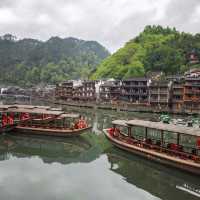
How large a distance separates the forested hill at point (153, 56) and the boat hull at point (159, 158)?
65081mm

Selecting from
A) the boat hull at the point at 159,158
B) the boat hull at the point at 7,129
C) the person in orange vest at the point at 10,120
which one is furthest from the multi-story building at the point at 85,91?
the boat hull at the point at 159,158

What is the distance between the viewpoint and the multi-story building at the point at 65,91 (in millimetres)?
94200

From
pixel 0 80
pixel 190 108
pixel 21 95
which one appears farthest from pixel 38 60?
pixel 190 108

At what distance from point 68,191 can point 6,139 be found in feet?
52.9

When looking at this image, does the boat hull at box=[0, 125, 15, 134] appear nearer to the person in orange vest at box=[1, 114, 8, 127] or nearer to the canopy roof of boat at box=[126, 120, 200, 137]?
the person in orange vest at box=[1, 114, 8, 127]

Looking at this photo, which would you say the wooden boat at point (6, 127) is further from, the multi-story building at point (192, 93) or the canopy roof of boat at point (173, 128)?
the multi-story building at point (192, 93)

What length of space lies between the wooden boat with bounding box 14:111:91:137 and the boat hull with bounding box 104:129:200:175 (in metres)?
5.40

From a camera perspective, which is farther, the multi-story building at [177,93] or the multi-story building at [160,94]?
the multi-story building at [160,94]

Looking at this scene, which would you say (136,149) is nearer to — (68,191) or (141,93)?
(68,191)

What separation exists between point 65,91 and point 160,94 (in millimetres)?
37992

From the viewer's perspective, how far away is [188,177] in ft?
65.0

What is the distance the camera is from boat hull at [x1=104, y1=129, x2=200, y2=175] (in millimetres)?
19531

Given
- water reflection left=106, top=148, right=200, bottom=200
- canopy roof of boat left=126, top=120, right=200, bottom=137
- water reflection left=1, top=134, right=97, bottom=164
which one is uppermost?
canopy roof of boat left=126, top=120, right=200, bottom=137

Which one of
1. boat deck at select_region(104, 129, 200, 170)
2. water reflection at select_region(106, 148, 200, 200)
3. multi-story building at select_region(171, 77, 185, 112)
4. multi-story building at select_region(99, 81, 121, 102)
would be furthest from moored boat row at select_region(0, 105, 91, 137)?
multi-story building at select_region(99, 81, 121, 102)
